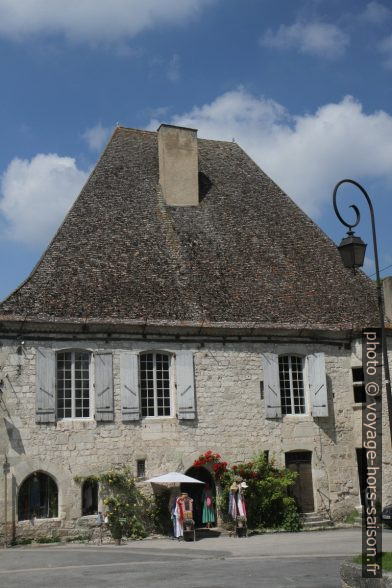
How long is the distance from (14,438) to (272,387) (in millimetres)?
6998

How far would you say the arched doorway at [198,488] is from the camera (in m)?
18.4

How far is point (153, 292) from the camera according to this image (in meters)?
19.1

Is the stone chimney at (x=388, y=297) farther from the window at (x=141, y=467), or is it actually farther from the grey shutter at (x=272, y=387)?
the window at (x=141, y=467)

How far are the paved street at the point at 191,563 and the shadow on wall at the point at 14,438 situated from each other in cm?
232

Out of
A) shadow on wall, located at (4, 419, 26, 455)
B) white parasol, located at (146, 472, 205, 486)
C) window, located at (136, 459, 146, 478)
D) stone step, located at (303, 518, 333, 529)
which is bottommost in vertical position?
stone step, located at (303, 518, 333, 529)

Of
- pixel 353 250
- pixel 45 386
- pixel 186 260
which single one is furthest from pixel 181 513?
pixel 353 250

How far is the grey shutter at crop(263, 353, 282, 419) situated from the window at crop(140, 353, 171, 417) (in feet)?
8.95

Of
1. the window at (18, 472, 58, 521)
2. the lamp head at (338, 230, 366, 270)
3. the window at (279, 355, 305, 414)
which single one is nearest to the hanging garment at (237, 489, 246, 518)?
the window at (279, 355, 305, 414)

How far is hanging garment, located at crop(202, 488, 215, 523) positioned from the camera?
59.1 feet

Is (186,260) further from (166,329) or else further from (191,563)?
(191,563)

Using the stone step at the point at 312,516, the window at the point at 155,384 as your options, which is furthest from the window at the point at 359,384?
Answer: the window at the point at 155,384

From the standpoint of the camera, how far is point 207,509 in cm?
1803

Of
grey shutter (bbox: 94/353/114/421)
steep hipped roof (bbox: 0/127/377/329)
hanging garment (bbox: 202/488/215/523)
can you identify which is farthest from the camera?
steep hipped roof (bbox: 0/127/377/329)

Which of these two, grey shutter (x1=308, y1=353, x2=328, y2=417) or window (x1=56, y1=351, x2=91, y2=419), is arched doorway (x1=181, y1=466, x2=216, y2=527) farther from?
grey shutter (x1=308, y1=353, x2=328, y2=417)
